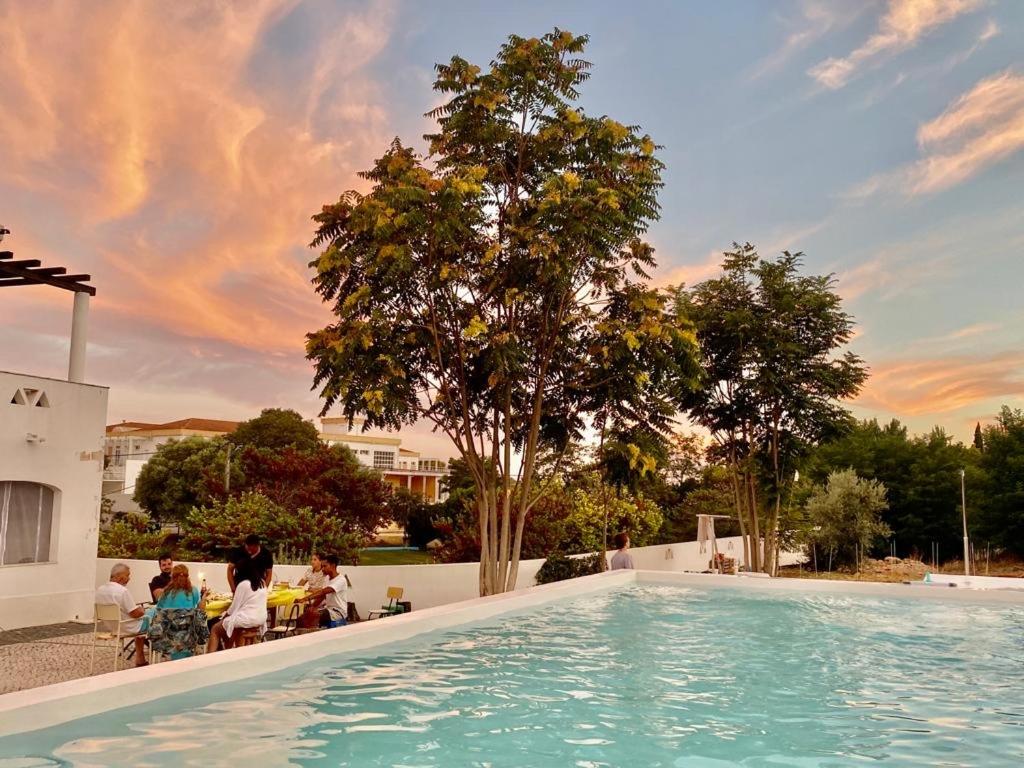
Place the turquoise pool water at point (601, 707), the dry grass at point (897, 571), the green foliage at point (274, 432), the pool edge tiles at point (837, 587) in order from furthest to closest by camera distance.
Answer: the green foliage at point (274, 432), the dry grass at point (897, 571), the pool edge tiles at point (837, 587), the turquoise pool water at point (601, 707)

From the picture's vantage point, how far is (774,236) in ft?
84.8

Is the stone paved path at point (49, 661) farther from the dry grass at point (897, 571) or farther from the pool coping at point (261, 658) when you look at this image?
the dry grass at point (897, 571)

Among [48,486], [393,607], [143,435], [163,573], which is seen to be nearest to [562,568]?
[393,607]

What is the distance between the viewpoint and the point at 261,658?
314 inches

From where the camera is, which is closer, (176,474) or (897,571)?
(897,571)

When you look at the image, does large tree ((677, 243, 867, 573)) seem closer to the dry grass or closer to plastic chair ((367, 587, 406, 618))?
the dry grass

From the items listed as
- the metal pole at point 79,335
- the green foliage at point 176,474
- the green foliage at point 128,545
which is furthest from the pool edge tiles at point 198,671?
the green foliage at point 176,474

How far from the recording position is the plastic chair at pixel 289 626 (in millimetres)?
10898

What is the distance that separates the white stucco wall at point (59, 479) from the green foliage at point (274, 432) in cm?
4225

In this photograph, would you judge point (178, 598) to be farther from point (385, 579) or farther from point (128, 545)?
point (128, 545)

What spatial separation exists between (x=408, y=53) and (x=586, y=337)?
29.3 ft

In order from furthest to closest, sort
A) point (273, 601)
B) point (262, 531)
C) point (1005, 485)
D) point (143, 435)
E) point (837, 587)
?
point (143, 435) → point (1005, 485) → point (262, 531) → point (837, 587) → point (273, 601)

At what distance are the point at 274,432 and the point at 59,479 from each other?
44744 millimetres

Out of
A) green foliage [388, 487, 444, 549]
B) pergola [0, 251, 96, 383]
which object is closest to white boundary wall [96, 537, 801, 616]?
pergola [0, 251, 96, 383]
